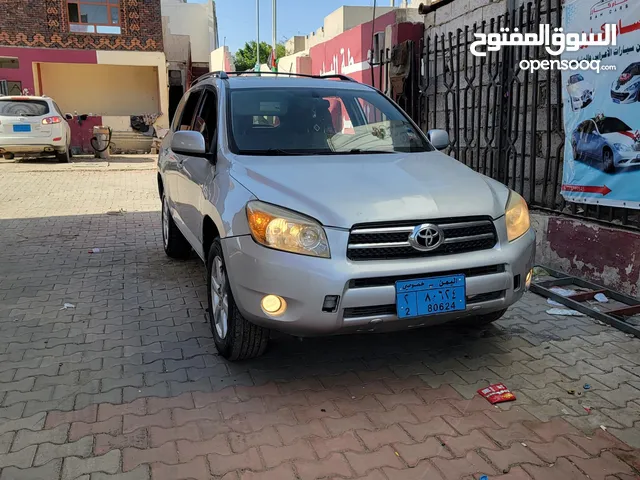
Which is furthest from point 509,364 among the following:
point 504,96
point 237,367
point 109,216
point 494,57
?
point 109,216

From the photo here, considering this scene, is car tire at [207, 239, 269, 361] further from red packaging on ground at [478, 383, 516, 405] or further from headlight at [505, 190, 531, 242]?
headlight at [505, 190, 531, 242]

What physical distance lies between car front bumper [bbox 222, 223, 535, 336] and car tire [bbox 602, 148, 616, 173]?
2.10 m

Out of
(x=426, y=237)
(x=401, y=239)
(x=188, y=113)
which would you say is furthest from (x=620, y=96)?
(x=188, y=113)

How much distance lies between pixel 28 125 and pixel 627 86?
14.6 metres

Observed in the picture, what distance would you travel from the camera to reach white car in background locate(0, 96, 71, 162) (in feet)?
47.9

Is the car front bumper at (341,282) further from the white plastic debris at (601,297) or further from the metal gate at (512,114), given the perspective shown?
the metal gate at (512,114)

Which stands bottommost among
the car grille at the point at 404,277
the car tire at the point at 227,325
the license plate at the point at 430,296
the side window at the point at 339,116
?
the car tire at the point at 227,325

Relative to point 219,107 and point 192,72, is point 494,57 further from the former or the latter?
point 192,72

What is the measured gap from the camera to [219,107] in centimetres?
402

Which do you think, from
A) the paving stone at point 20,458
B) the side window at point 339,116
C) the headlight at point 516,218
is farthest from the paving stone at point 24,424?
the headlight at point 516,218

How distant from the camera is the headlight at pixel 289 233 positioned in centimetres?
287

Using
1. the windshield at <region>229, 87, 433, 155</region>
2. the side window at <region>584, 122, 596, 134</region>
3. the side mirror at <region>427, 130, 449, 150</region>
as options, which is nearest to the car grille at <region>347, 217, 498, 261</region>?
the windshield at <region>229, 87, 433, 155</region>

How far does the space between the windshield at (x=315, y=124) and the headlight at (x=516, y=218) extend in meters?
0.95

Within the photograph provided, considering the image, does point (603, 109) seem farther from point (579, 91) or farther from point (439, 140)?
point (439, 140)
